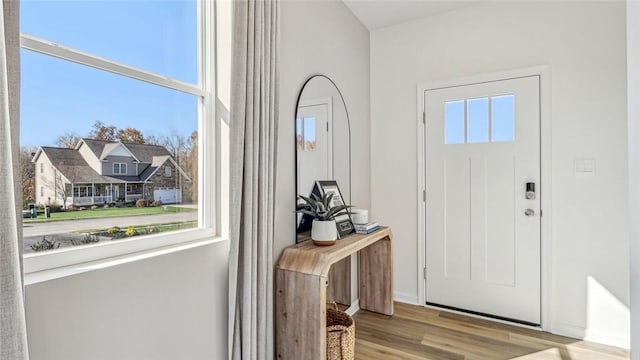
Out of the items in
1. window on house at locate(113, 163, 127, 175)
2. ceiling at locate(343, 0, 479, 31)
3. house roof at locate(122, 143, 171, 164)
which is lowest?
window on house at locate(113, 163, 127, 175)

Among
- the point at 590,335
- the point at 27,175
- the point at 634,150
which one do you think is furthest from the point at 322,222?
the point at 590,335

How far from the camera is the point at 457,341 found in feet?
7.68

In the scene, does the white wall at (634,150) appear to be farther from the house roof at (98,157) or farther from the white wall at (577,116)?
the white wall at (577,116)

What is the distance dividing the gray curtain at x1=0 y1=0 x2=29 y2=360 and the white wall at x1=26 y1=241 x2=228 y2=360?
11 cm

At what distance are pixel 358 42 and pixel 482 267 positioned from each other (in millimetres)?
2270

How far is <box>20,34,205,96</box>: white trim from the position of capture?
3.29ft

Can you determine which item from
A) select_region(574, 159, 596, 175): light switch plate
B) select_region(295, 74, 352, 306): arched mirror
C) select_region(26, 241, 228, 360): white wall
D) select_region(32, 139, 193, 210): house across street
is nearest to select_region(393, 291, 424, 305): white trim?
select_region(295, 74, 352, 306): arched mirror

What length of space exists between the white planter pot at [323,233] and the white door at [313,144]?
0.89ft

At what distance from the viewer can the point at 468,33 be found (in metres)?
2.78

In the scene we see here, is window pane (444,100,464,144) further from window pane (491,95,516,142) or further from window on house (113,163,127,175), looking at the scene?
window on house (113,163,127,175)

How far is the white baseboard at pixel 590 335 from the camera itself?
2.27 metres

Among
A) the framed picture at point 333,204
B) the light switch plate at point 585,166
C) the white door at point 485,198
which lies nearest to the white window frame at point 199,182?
the framed picture at point 333,204

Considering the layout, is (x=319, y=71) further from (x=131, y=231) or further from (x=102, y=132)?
(x=131, y=231)

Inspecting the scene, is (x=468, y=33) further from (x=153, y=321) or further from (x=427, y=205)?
(x=153, y=321)
